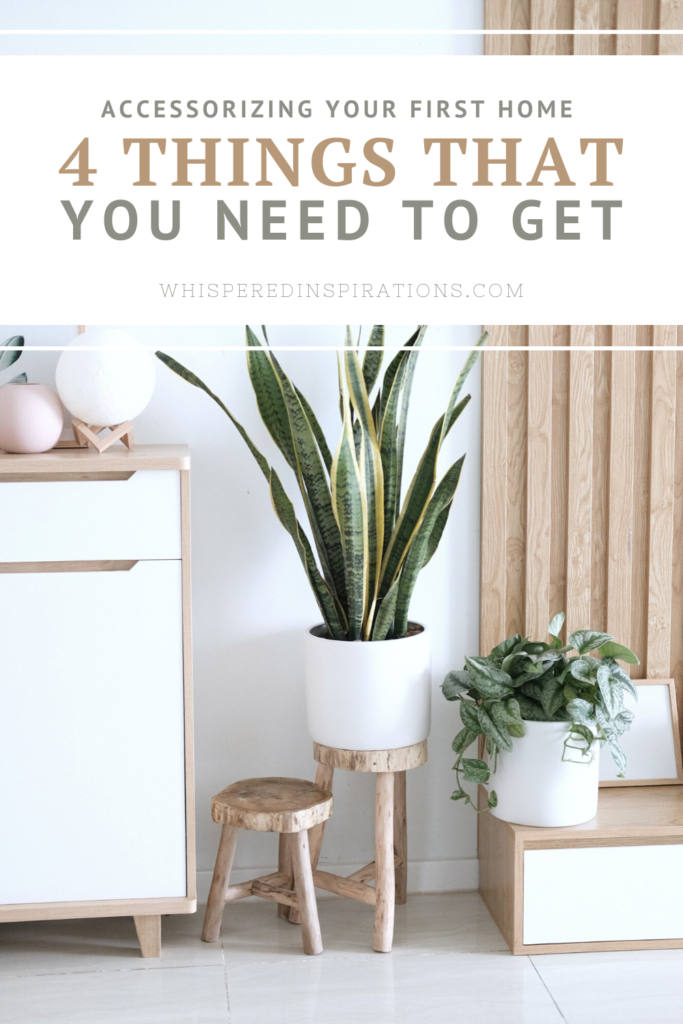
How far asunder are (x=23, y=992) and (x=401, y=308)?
1698 millimetres

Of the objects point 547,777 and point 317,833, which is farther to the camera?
point 317,833

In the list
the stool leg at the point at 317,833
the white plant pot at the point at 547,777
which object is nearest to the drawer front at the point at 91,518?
the stool leg at the point at 317,833

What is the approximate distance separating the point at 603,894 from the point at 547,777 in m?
0.28

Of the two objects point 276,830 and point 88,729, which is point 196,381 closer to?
point 88,729

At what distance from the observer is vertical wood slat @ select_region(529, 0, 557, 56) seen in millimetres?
2410

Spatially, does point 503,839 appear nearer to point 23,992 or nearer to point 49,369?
point 23,992

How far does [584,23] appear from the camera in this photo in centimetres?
244

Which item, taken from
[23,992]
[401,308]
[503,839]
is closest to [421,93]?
[401,308]

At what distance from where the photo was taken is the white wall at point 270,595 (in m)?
2.45

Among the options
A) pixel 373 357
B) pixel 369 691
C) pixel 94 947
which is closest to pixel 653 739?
pixel 369 691

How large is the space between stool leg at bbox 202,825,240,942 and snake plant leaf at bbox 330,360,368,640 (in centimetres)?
57

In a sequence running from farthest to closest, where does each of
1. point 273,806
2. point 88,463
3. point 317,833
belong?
point 317,833, point 273,806, point 88,463

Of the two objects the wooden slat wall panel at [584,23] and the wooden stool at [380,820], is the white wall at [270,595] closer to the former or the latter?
the wooden stool at [380,820]

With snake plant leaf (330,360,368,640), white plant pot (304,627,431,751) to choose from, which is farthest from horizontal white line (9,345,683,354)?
white plant pot (304,627,431,751)
